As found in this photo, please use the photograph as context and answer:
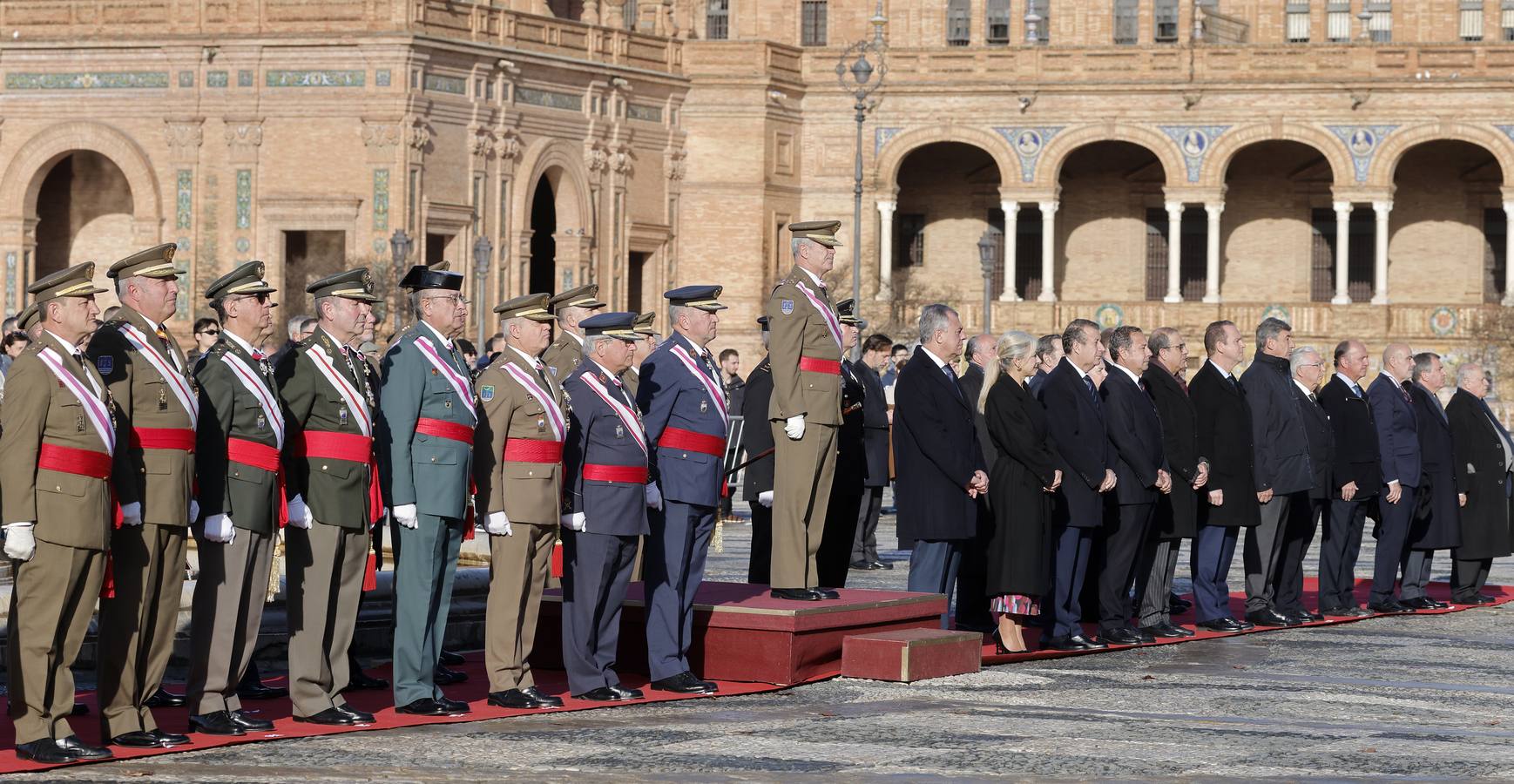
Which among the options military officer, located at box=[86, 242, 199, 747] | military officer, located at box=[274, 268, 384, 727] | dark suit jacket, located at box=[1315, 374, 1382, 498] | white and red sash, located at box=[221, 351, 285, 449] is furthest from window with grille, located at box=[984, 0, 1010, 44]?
military officer, located at box=[86, 242, 199, 747]

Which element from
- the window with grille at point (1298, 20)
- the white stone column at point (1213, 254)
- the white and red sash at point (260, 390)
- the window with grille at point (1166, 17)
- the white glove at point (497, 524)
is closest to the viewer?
the white and red sash at point (260, 390)

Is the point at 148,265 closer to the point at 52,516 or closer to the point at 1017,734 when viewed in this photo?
the point at 52,516

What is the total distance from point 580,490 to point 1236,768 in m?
3.22

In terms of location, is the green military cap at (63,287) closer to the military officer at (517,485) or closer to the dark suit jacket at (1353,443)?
the military officer at (517,485)

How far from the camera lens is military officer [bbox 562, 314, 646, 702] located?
10805 mm

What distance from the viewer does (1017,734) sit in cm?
1000

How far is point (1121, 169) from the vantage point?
46688mm

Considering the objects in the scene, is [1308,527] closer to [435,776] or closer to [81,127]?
[435,776]

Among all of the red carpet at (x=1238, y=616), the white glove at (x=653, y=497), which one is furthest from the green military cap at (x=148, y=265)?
the red carpet at (x=1238, y=616)

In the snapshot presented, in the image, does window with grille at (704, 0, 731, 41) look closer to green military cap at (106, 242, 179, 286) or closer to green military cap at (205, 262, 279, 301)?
green military cap at (205, 262, 279, 301)

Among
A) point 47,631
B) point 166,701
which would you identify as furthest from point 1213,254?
point 47,631

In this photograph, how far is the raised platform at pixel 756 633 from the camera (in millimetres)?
11359

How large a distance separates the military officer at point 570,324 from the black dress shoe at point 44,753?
390 cm

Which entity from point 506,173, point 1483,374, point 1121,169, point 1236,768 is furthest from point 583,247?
point 1236,768
